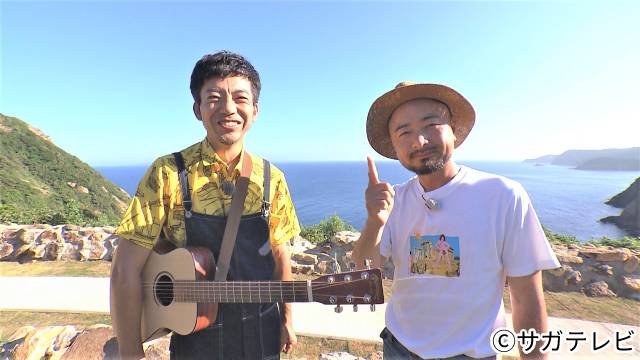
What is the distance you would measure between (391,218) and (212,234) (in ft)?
4.53

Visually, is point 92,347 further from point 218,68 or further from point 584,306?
point 584,306

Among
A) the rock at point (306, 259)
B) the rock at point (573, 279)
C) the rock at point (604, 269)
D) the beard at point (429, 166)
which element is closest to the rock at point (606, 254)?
the rock at point (604, 269)

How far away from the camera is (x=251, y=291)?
2281 millimetres

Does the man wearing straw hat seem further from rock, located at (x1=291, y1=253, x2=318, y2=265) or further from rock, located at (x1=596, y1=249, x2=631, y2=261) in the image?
rock, located at (x1=596, y1=249, x2=631, y2=261)

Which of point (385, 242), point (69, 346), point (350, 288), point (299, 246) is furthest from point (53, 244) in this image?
point (385, 242)

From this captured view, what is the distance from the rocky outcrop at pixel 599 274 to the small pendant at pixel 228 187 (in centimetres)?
651

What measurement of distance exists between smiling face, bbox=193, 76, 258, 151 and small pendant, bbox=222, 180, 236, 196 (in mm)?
292

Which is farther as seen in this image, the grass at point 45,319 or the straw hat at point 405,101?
the grass at point 45,319

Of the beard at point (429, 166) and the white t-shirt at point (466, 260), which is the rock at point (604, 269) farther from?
the beard at point (429, 166)

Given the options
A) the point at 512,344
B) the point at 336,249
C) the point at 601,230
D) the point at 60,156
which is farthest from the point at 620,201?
the point at 60,156

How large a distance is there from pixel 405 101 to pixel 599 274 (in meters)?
6.99

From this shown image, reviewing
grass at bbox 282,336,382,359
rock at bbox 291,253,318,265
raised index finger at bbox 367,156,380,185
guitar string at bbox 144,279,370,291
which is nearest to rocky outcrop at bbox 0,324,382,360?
grass at bbox 282,336,382,359

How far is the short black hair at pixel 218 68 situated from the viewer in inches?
89.4

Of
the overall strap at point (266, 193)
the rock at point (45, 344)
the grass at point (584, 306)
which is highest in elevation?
the overall strap at point (266, 193)
